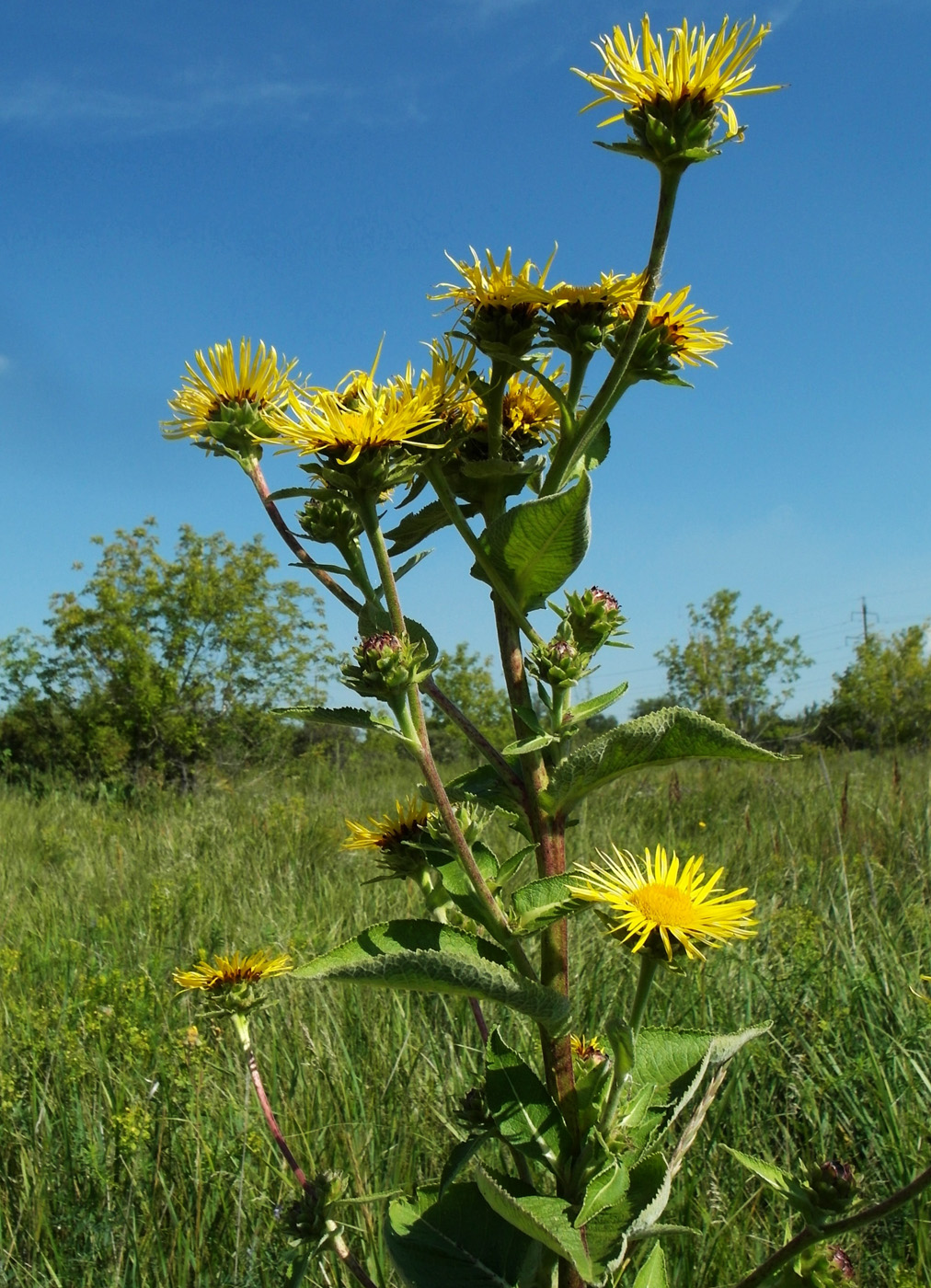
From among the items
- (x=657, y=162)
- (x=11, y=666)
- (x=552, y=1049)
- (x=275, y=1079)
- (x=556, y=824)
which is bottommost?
(x=275, y=1079)

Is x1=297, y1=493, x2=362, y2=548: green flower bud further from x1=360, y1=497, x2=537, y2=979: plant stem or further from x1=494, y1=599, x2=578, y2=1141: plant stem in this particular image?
x1=494, y1=599, x2=578, y2=1141: plant stem

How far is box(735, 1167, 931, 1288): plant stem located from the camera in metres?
1.05

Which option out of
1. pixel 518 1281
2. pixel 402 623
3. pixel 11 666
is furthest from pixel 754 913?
pixel 11 666

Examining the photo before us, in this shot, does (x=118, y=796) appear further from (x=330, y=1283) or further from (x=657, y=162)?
(x=657, y=162)

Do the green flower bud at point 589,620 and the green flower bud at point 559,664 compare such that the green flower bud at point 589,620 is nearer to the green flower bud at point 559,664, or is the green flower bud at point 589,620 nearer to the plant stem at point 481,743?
the green flower bud at point 559,664

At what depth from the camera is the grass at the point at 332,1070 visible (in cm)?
181

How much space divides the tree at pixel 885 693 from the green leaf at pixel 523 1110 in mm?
24599

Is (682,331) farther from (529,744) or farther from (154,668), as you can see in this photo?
(154,668)

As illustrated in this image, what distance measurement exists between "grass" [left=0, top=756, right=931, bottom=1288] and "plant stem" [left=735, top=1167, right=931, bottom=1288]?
555 millimetres

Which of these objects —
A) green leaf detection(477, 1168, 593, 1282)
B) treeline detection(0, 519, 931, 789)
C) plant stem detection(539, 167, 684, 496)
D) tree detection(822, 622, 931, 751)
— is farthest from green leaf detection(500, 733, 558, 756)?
tree detection(822, 622, 931, 751)

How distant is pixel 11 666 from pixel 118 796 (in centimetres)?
395

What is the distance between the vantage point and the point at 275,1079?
7.66 feet

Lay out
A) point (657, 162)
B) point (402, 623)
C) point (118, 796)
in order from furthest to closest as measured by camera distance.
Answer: point (118, 796), point (402, 623), point (657, 162)

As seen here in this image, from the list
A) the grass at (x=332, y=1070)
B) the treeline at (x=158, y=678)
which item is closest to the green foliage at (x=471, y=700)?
the treeline at (x=158, y=678)
